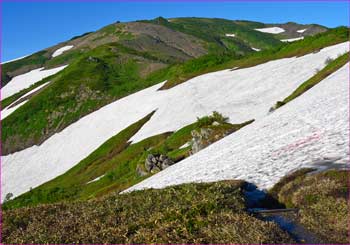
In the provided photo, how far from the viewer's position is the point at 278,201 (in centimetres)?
1702

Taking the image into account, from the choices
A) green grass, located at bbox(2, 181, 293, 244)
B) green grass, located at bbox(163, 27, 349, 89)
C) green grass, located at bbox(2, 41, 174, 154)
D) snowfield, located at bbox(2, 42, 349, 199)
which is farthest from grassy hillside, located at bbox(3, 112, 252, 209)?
green grass, located at bbox(2, 41, 174, 154)

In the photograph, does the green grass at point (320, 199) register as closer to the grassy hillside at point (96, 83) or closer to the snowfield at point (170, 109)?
the snowfield at point (170, 109)

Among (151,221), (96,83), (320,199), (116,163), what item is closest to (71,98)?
(96,83)

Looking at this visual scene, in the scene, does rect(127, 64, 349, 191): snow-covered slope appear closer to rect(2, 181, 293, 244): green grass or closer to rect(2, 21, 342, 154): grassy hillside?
rect(2, 181, 293, 244): green grass

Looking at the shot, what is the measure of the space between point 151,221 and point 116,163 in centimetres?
5327

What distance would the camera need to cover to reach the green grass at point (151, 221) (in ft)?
38.4

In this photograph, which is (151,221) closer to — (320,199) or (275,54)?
(320,199)

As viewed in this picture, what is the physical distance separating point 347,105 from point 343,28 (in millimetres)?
73506

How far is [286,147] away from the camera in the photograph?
24359 millimetres

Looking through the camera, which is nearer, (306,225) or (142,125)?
(306,225)

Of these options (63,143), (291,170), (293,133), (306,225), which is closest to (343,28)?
(63,143)

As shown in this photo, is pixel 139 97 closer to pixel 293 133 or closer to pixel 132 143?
pixel 132 143

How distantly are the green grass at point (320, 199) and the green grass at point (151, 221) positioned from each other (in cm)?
156

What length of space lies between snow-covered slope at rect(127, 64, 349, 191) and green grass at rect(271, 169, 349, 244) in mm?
1642
